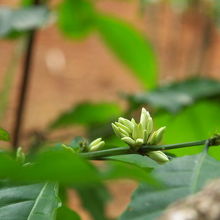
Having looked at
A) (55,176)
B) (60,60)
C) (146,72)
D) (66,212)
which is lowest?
(60,60)

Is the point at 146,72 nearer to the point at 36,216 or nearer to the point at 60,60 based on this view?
the point at 36,216

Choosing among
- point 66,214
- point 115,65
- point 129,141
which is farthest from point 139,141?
point 115,65

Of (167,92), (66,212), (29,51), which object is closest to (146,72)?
(167,92)

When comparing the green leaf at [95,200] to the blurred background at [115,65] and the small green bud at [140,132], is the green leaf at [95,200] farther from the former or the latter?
the small green bud at [140,132]

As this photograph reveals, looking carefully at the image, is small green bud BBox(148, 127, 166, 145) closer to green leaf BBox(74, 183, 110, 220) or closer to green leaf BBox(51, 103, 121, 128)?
green leaf BBox(74, 183, 110, 220)

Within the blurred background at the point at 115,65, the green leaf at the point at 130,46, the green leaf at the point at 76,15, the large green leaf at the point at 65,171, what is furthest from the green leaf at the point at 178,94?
the large green leaf at the point at 65,171

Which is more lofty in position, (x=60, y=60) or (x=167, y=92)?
(x=167, y=92)

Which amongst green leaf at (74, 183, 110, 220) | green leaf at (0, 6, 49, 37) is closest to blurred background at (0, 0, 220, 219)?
green leaf at (0, 6, 49, 37)

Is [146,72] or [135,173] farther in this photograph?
[146,72]

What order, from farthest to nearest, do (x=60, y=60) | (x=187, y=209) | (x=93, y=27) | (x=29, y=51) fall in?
(x=60, y=60)
(x=93, y=27)
(x=29, y=51)
(x=187, y=209)
